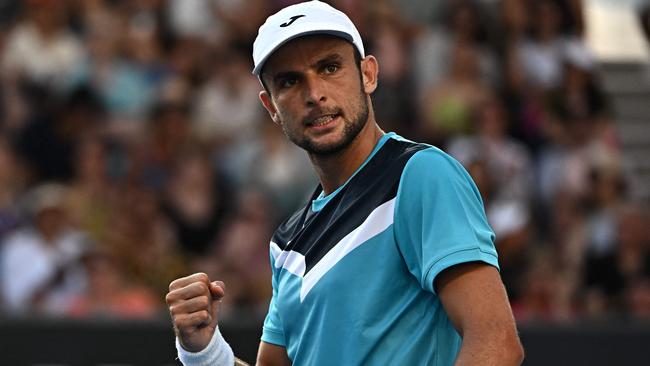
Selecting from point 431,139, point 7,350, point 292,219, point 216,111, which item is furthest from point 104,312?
point 292,219

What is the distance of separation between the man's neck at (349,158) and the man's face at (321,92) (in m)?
0.03

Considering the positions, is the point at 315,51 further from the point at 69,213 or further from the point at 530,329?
the point at 69,213

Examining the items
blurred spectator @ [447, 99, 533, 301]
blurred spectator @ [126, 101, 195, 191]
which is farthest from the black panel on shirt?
blurred spectator @ [126, 101, 195, 191]

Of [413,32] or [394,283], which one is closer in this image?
[394,283]

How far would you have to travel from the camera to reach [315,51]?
329 cm

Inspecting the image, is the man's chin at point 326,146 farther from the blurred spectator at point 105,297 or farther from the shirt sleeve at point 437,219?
the blurred spectator at point 105,297

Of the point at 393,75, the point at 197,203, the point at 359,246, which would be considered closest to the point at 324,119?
the point at 359,246

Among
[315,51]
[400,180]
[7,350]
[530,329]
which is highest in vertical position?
[315,51]

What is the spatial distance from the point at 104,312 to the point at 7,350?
0.69 m

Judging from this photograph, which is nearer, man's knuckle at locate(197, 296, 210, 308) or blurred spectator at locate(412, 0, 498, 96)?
man's knuckle at locate(197, 296, 210, 308)

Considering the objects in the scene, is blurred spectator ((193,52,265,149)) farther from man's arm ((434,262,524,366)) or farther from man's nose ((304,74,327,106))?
man's arm ((434,262,524,366))

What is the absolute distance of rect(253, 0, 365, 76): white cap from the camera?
3.24m

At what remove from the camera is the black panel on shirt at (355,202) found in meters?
3.14

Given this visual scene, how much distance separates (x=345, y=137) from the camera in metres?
3.29
